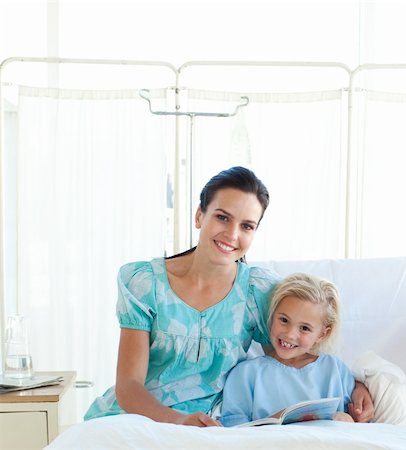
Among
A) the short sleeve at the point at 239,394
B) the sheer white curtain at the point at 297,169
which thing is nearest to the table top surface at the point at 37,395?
the short sleeve at the point at 239,394

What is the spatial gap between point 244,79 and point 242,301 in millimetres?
2607

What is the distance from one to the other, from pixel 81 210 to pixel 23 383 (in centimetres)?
95

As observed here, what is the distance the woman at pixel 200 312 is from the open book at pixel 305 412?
185 mm

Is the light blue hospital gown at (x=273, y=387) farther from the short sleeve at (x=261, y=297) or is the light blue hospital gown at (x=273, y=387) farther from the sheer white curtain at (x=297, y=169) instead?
the sheer white curtain at (x=297, y=169)

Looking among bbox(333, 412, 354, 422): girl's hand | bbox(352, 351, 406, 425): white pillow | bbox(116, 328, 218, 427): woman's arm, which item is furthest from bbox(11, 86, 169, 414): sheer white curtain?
bbox(333, 412, 354, 422): girl's hand

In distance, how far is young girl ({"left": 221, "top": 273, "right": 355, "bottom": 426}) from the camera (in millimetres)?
2240

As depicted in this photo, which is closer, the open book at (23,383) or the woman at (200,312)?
the woman at (200,312)

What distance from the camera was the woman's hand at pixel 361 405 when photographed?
85.8 inches

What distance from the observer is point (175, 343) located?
2.26 m

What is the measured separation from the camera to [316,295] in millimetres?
2262

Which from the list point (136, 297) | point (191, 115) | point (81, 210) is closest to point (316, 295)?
point (136, 297)

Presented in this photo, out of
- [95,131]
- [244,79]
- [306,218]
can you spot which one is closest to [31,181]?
[95,131]

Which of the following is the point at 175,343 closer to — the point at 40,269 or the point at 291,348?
the point at 291,348

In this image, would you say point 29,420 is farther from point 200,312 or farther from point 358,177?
point 358,177
